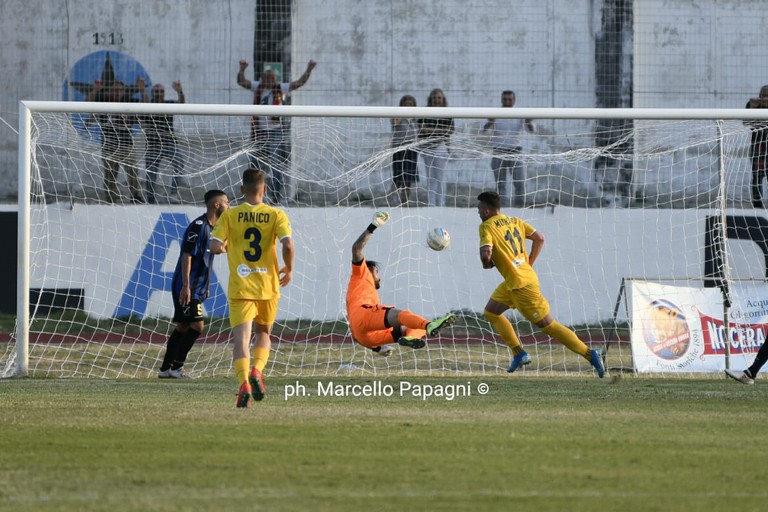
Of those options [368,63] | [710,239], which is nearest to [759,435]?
[710,239]

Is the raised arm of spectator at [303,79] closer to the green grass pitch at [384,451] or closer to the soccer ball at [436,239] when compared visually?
the soccer ball at [436,239]

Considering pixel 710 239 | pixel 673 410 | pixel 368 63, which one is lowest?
pixel 673 410

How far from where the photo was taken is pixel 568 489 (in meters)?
5.74

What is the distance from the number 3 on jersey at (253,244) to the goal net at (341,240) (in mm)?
4826

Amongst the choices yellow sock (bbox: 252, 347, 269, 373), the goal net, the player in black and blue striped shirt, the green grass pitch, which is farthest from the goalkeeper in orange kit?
the goal net

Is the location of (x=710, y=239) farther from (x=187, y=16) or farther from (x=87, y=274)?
(x=187, y=16)

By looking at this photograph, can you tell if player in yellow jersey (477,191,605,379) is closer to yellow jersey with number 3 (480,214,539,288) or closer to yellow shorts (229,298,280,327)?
yellow jersey with number 3 (480,214,539,288)

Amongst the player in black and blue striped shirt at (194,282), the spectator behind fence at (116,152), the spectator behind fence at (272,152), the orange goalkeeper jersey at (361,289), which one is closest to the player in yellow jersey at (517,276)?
the orange goalkeeper jersey at (361,289)

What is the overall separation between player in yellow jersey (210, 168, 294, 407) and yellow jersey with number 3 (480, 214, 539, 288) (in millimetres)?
2836

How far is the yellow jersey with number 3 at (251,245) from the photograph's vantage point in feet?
29.9

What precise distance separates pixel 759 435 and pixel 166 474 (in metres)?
3.91

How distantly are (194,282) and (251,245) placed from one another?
116 inches

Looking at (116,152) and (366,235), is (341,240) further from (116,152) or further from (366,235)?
(366,235)

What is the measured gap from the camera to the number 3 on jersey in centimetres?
914
